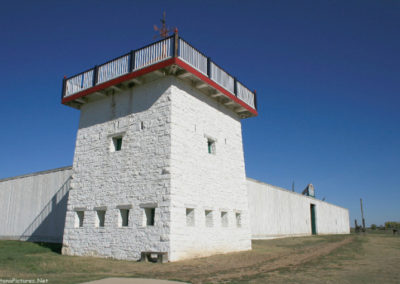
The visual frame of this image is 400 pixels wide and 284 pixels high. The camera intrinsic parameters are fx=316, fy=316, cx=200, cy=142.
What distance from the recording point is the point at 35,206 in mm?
21484

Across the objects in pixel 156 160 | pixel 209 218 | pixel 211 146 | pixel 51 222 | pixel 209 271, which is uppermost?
pixel 211 146

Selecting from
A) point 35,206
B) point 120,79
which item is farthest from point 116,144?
point 35,206

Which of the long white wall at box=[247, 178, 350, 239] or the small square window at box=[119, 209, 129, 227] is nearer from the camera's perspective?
the small square window at box=[119, 209, 129, 227]

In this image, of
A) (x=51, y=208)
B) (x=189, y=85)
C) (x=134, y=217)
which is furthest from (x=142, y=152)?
(x=51, y=208)

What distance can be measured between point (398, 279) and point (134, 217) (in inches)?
336

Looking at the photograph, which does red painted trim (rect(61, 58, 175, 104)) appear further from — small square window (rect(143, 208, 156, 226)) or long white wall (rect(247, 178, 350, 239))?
long white wall (rect(247, 178, 350, 239))

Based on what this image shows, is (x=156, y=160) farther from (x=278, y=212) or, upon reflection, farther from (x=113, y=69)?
(x=278, y=212)

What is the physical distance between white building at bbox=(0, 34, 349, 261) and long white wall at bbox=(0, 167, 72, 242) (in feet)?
20.2

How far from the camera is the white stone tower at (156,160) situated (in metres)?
11.7

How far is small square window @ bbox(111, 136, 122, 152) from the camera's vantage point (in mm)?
14000

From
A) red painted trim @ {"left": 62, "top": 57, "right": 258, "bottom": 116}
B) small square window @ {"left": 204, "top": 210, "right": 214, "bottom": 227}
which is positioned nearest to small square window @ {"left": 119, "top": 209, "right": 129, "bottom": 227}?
small square window @ {"left": 204, "top": 210, "right": 214, "bottom": 227}

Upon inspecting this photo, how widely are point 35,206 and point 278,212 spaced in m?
18.8

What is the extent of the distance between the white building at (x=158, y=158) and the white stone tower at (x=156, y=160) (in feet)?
0.14

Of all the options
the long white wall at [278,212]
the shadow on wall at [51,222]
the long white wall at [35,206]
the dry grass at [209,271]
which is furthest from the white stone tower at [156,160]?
the long white wall at [278,212]
